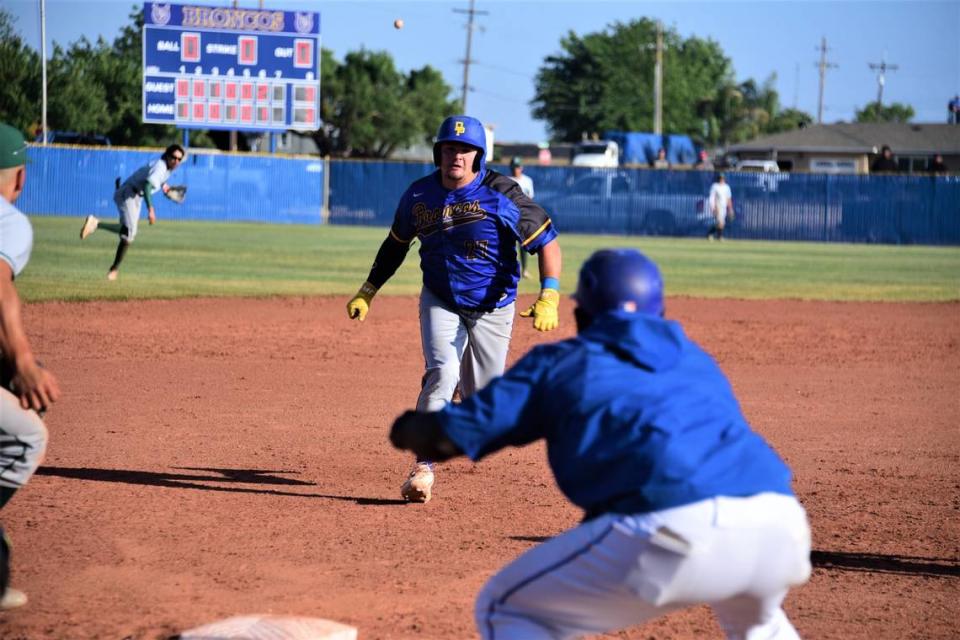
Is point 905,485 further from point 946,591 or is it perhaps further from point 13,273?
point 13,273

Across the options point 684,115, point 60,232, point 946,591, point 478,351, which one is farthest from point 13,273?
point 684,115

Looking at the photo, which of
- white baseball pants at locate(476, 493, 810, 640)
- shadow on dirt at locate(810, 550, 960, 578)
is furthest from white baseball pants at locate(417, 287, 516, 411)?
white baseball pants at locate(476, 493, 810, 640)

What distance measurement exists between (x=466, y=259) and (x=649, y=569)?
391 cm

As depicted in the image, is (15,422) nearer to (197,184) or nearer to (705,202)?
(705,202)

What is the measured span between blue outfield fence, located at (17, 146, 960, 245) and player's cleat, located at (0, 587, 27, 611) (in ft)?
117

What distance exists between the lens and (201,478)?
7367 mm

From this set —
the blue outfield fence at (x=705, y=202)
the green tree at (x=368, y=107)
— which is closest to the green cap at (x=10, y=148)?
the blue outfield fence at (x=705, y=202)

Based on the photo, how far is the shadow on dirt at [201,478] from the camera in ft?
23.1

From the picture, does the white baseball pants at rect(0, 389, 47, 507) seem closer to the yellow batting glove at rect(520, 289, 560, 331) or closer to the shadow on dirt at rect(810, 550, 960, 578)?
the yellow batting glove at rect(520, 289, 560, 331)

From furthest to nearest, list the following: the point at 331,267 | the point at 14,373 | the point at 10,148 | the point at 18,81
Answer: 1. the point at 18,81
2. the point at 331,267
3. the point at 10,148
4. the point at 14,373

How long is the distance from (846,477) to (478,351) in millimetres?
2720

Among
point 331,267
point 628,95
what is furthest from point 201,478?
point 628,95

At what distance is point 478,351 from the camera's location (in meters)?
6.97

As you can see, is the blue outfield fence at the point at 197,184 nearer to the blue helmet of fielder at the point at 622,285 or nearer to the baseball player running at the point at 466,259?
the baseball player running at the point at 466,259
